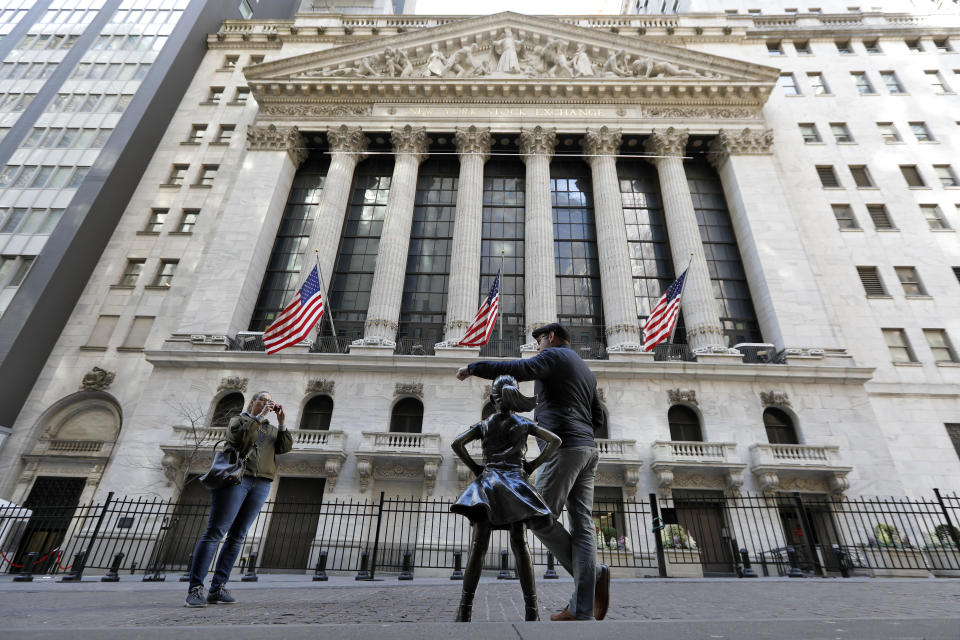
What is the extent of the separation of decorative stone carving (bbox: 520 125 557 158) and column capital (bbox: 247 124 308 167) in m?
13.7

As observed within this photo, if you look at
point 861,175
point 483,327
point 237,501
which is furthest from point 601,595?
point 861,175

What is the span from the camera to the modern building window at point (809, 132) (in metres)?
29.6

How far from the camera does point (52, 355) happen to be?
23.6 meters

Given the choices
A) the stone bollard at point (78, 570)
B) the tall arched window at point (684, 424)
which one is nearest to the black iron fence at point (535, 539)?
the tall arched window at point (684, 424)

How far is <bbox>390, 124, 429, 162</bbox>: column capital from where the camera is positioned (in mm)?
28469

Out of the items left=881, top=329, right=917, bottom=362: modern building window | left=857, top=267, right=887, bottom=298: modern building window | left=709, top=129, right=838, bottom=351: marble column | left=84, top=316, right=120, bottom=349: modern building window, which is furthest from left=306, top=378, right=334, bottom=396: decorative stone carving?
left=857, top=267, right=887, bottom=298: modern building window

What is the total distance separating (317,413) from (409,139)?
16.8 metres

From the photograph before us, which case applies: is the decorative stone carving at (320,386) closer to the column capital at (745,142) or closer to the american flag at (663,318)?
the american flag at (663,318)

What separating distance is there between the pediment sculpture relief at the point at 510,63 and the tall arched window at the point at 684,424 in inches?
809

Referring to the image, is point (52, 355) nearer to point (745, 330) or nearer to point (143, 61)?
point (143, 61)

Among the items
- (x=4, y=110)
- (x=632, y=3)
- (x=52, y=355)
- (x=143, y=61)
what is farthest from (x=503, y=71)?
(x=632, y=3)

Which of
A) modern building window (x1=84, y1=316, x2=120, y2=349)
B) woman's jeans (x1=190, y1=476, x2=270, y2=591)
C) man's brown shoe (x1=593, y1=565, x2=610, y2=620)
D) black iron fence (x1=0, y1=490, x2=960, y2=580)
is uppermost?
modern building window (x1=84, y1=316, x2=120, y2=349)

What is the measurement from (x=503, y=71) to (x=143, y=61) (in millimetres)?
24033

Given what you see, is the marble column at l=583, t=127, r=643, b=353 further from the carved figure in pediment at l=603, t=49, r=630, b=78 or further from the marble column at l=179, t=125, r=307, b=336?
the marble column at l=179, t=125, r=307, b=336
